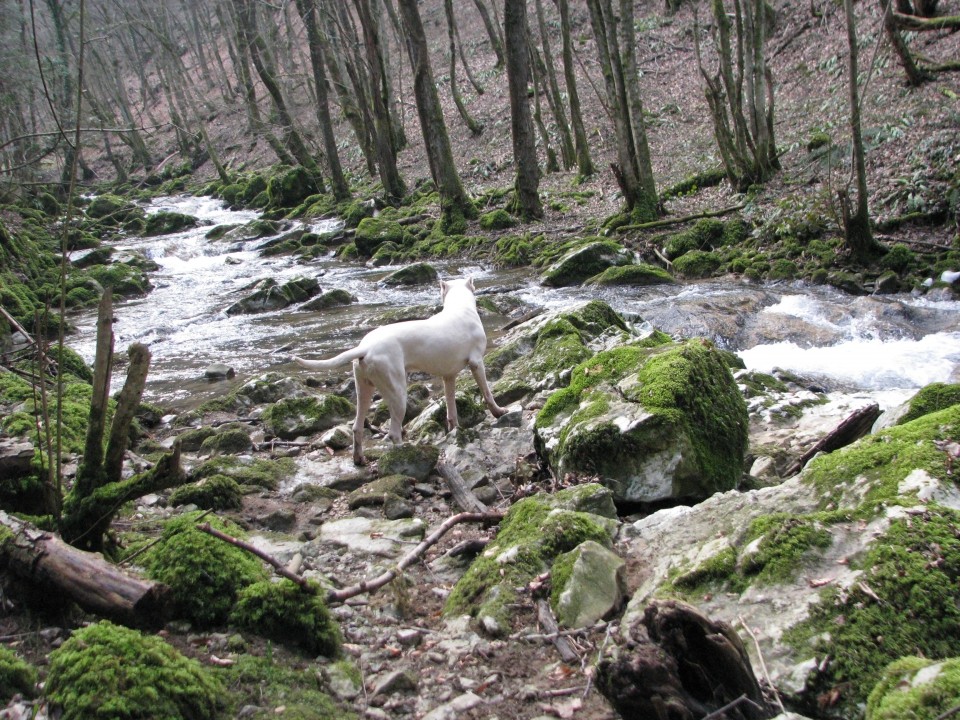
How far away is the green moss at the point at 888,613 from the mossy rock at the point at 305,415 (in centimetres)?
576

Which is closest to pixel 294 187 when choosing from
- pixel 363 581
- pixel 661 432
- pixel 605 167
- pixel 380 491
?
pixel 605 167

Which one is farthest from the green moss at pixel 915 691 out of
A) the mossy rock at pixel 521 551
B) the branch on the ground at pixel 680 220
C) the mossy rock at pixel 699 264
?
the branch on the ground at pixel 680 220

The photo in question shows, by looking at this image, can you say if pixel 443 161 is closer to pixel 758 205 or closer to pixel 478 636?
pixel 758 205

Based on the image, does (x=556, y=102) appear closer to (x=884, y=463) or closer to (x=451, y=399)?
(x=451, y=399)

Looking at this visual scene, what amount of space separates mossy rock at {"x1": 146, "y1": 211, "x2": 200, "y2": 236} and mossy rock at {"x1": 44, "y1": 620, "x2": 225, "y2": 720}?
28.2 meters

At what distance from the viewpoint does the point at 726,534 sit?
332cm

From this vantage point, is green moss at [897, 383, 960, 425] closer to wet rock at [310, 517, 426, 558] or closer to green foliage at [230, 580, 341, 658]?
wet rock at [310, 517, 426, 558]

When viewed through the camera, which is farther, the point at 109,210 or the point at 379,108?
the point at 109,210

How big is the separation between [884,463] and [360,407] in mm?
4204

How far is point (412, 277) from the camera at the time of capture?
1542 cm

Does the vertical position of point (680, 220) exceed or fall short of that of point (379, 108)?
it falls short

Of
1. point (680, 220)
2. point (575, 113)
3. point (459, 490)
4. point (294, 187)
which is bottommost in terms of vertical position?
point (459, 490)

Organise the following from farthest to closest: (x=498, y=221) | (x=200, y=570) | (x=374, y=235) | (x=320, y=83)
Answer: (x=320, y=83) → (x=374, y=235) → (x=498, y=221) → (x=200, y=570)

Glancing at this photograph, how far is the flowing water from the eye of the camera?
8.24 meters
